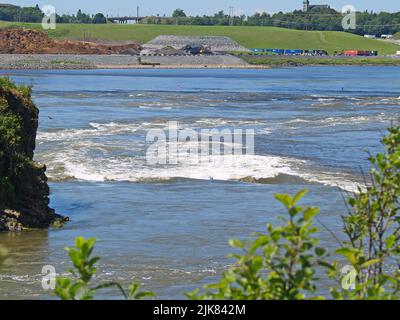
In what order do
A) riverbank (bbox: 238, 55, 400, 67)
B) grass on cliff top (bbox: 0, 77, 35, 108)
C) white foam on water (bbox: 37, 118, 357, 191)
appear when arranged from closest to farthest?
grass on cliff top (bbox: 0, 77, 35, 108) → white foam on water (bbox: 37, 118, 357, 191) → riverbank (bbox: 238, 55, 400, 67)

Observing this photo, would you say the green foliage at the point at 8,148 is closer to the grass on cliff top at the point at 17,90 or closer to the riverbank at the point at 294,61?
the grass on cliff top at the point at 17,90

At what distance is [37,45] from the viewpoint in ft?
549

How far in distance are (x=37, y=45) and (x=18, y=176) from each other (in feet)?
A: 487

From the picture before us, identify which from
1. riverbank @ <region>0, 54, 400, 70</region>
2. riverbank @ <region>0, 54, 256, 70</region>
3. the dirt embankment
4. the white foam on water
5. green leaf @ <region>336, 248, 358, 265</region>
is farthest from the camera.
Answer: the dirt embankment

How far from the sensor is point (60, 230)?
866 inches

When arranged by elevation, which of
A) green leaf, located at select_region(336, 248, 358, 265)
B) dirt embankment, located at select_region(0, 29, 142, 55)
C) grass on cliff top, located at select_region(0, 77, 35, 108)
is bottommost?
dirt embankment, located at select_region(0, 29, 142, 55)

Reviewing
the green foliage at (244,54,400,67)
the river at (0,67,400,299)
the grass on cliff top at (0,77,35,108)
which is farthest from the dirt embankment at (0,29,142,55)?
the grass on cliff top at (0,77,35,108)

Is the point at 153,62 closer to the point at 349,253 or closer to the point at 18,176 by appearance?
the point at 18,176

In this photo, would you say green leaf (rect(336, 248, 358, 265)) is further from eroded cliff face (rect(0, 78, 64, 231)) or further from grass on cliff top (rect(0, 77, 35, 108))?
grass on cliff top (rect(0, 77, 35, 108))

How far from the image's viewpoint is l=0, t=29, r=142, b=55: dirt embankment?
16288cm

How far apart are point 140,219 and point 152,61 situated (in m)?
153

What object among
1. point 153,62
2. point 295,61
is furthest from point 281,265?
point 295,61

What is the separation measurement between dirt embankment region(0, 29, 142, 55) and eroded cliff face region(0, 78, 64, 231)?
139 metres

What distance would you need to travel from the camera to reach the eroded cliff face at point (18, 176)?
2180 centimetres
